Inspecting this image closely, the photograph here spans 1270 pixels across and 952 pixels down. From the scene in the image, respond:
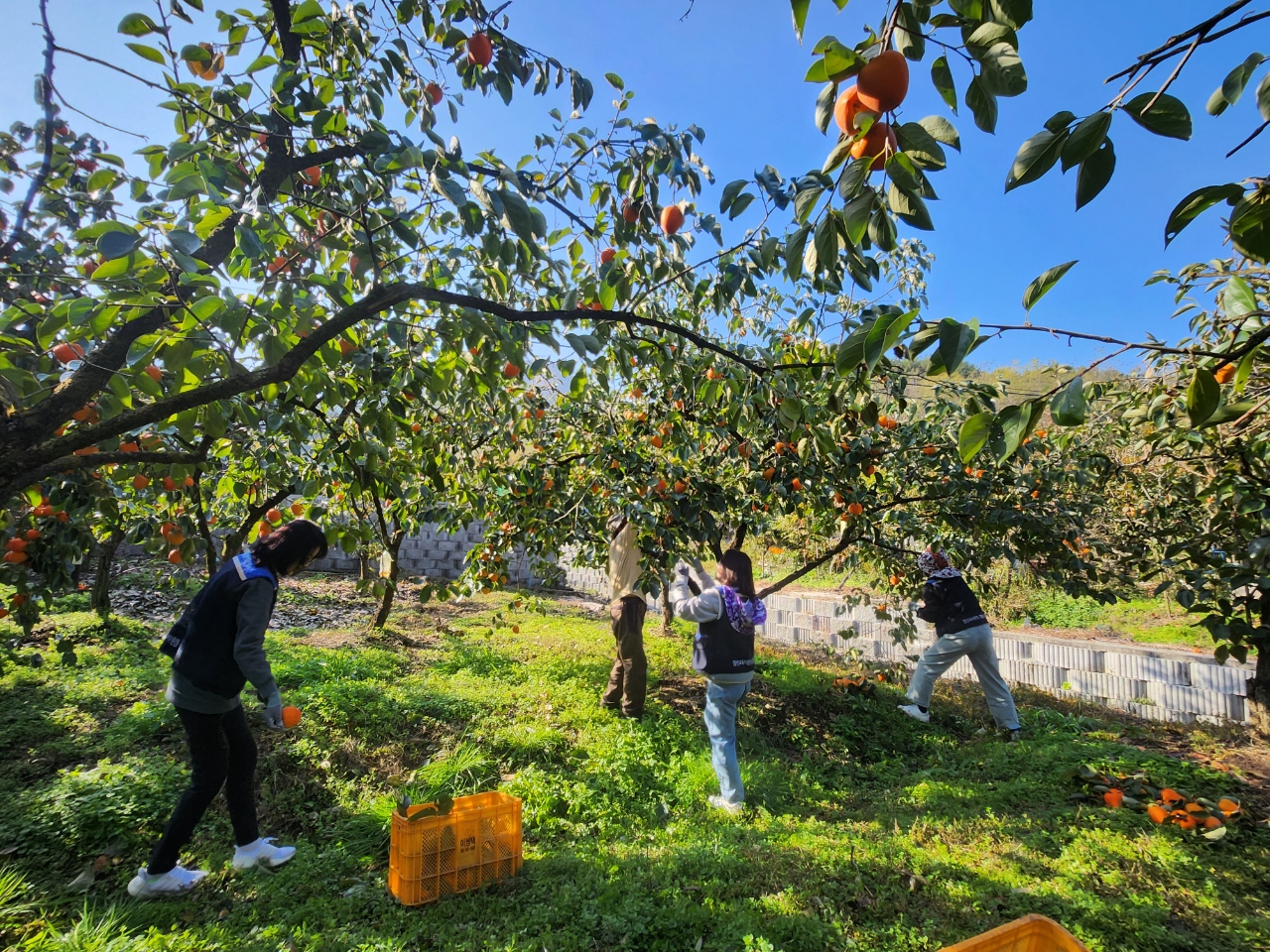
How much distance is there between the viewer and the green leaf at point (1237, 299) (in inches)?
42.3

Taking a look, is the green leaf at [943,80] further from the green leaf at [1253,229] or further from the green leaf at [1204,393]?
the green leaf at [1204,393]

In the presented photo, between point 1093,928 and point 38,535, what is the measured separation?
4.23m

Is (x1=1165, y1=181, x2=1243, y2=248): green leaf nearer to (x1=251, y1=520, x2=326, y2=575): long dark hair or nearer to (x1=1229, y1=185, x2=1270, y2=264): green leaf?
(x1=1229, y1=185, x2=1270, y2=264): green leaf

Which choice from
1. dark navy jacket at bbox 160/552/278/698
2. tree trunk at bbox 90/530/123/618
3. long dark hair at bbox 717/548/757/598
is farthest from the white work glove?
tree trunk at bbox 90/530/123/618

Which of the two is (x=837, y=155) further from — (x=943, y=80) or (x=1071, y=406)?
(x=1071, y=406)

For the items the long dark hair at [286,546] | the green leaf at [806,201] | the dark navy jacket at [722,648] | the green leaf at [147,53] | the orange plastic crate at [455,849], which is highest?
the green leaf at [147,53]

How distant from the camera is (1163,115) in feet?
2.63

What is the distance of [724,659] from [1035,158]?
2905 mm

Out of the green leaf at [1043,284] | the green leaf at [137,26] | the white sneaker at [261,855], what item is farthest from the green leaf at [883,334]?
the white sneaker at [261,855]

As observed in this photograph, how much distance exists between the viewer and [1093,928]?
7.07ft

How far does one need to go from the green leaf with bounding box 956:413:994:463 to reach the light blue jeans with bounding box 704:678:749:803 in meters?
2.68

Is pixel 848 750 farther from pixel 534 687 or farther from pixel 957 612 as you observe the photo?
pixel 534 687

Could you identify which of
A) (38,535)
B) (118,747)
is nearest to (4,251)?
(38,535)

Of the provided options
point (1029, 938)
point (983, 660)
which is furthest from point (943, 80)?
point (983, 660)
